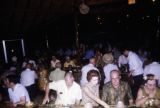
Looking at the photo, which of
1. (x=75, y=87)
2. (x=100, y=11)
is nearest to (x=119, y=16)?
(x=100, y=11)

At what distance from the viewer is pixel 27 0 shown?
1323 cm

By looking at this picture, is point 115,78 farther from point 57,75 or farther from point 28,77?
point 28,77

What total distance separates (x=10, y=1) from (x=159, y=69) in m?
7.09

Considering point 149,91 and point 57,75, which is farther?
point 57,75

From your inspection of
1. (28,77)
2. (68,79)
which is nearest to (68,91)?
(68,79)

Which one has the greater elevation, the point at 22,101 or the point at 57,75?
the point at 57,75

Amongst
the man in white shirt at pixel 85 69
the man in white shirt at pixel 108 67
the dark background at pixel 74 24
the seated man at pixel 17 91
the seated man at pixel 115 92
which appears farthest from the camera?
the dark background at pixel 74 24

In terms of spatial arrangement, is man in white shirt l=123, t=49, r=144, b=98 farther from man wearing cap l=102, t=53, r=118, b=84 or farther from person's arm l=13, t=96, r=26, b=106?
person's arm l=13, t=96, r=26, b=106

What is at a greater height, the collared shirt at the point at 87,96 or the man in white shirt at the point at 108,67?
the man in white shirt at the point at 108,67

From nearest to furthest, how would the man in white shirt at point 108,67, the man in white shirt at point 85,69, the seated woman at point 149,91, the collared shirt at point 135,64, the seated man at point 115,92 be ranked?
the seated woman at point 149,91 → the seated man at point 115,92 → the man in white shirt at point 108,67 → the man in white shirt at point 85,69 → the collared shirt at point 135,64

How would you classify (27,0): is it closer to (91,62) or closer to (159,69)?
(91,62)

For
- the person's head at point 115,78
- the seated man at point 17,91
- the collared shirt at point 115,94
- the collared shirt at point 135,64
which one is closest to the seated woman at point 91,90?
the collared shirt at point 115,94

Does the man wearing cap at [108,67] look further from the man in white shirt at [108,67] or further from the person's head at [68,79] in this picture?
the person's head at [68,79]

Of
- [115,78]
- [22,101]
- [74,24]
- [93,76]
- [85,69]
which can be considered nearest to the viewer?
[93,76]
